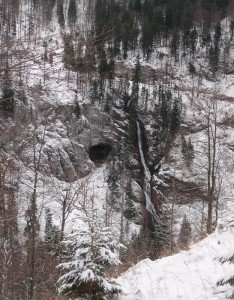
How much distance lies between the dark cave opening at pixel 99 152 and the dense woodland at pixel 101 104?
8.52 feet

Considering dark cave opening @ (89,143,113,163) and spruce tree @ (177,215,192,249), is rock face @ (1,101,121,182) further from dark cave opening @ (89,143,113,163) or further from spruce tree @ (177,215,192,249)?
spruce tree @ (177,215,192,249)

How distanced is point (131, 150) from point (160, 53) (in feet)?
100

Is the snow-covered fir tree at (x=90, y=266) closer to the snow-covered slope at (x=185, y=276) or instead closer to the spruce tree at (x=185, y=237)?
the snow-covered slope at (x=185, y=276)

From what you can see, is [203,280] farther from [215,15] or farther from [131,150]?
[215,15]

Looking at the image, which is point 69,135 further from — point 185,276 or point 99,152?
point 185,276

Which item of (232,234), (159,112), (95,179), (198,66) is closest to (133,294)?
(232,234)

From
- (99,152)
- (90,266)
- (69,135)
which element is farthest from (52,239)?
(99,152)

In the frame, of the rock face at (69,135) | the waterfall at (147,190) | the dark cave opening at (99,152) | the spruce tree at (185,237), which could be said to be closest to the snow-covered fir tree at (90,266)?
the spruce tree at (185,237)

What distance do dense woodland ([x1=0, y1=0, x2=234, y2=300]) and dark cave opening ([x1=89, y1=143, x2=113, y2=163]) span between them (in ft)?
8.52

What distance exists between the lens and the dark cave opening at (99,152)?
4994 cm

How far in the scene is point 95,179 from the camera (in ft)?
147

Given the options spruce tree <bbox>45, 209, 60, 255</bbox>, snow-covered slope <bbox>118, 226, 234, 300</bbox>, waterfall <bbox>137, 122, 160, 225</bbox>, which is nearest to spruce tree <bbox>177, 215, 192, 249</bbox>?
snow-covered slope <bbox>118, 226, 234, 300</bbox>

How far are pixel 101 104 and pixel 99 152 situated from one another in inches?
325

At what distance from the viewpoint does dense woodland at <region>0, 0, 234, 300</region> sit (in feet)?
11.0
